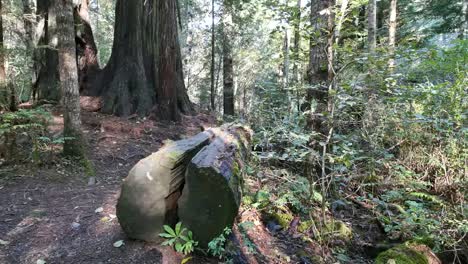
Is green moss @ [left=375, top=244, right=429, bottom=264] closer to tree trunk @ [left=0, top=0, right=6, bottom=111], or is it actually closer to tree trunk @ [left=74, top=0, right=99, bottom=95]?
tree trunk @ [left=0, top=0, right=6, bottom=111]

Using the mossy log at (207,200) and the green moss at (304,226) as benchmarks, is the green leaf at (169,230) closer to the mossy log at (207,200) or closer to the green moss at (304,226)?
the mossy log at (207,200)

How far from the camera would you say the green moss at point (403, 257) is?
3.96m

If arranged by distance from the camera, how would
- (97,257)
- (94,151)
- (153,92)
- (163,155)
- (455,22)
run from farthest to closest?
1. (455,22)
2. (153,92)
3. (94,151)
4. (163,155)
5. (97,257)

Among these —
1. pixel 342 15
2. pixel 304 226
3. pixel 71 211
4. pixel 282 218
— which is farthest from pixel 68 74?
pixel 304 226

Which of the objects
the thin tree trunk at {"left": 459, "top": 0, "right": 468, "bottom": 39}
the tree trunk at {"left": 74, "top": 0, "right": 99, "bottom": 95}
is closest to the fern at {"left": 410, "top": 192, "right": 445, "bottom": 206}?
the tree trunk at {"left": 74, "top": 0, "right": 99, "bottom": 95}

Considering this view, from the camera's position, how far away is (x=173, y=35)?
9.70 m

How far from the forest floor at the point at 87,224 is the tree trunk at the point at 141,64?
2.12m

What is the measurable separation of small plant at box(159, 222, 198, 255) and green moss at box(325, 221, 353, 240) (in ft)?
6.82

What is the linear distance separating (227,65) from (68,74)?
9.16 m

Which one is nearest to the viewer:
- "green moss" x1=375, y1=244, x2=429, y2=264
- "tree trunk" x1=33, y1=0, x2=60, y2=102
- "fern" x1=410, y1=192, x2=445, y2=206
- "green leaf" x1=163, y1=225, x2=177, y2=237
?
"green leaf" x1=163, y1=225, x2=177, y2=237

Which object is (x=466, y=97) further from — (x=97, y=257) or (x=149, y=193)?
(x=97, y=257)

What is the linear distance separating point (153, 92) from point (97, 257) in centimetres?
632

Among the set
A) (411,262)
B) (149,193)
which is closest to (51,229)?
(149,193)

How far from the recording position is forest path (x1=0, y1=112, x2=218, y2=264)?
130 inches
